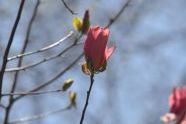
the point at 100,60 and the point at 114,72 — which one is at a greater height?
the point at 100,60

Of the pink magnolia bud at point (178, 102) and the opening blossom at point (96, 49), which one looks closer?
the pink magnolia bud at point (178, 102)

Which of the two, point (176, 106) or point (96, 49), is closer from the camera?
point (176, 106)

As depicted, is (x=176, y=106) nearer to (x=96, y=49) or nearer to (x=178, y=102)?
(x=178, y=102)

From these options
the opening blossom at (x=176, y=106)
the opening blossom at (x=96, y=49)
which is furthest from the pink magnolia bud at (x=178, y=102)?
the opening blossom at (x=96, y=49)

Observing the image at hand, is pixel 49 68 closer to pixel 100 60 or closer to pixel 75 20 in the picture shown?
pixel 75 20

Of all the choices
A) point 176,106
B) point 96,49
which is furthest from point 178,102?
point 96,49

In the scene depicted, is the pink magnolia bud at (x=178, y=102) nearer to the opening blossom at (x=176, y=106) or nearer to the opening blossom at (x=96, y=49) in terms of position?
the opening blossom at (x=176, y=106)

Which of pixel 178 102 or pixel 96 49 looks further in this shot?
pixel 96 49

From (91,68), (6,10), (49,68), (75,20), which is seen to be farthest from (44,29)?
(91,68)
